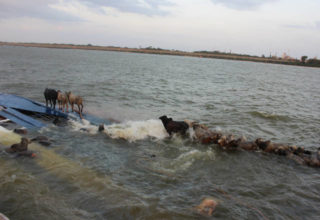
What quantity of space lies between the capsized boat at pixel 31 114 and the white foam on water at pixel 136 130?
89 cm

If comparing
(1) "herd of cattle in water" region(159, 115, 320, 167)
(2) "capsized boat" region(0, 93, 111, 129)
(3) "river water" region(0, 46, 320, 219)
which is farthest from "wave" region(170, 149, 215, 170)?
(2) "capsized boat" region(0, 93, 111, 129)

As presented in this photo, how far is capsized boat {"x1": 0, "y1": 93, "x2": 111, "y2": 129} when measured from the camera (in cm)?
998

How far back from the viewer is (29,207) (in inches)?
189

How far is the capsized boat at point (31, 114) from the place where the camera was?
32.8ft

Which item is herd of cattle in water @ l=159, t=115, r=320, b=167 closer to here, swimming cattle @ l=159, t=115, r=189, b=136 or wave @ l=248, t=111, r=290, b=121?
swimming cattle @ l=159, t=115, r=189, b=136

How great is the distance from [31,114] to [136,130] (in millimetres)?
5342

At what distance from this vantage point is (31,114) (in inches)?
437

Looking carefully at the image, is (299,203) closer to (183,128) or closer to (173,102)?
(183,128)

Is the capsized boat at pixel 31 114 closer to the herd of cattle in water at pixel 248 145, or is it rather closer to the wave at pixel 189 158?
the herd of cattle in water at pixel 248 145

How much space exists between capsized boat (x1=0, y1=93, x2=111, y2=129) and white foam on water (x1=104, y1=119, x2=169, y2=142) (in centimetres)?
89

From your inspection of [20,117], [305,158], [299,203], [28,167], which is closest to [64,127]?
[20,117]

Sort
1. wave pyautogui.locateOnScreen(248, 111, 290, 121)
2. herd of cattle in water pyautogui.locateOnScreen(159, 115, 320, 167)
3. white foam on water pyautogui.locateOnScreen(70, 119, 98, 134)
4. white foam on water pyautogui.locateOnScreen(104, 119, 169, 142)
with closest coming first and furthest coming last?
1. herd of cattle in water pyautogui.locateOnScreen(159, 115, 320, 167)
2. white foam on water pyautogui.locateOnScreen(104, 119, 169, 142)
3. white foam on water pyautogui.locateOnScreen(70, 119, 98, 134)
4. wave pyautogui.locateOnScreen(248, 111, 290, 121)

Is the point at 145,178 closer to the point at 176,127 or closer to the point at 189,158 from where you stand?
the point at 189,158

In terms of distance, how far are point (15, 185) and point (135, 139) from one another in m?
4.62
